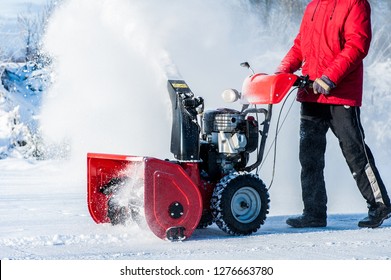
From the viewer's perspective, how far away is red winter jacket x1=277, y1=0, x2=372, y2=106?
13.2 feet

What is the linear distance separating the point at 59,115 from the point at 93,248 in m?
6.19

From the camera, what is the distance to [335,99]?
4.14 metres

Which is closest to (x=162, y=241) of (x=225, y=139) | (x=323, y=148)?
(x=225, y=139)

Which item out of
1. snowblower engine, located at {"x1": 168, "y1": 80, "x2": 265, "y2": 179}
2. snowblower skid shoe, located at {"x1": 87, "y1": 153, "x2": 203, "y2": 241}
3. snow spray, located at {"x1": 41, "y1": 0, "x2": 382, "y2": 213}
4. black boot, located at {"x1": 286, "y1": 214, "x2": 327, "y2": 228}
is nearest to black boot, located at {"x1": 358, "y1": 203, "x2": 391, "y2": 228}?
black boot, located at {"x1": 286, "y1": 214, "x2": 327, "y2": 228}

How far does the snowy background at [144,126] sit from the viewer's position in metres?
3.53

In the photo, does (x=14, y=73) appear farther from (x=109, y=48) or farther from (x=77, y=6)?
(x=109, y=48)

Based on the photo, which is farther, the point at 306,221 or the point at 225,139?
the point at 306,221

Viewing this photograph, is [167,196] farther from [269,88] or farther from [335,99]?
[335,99]

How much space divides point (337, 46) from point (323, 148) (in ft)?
2.23

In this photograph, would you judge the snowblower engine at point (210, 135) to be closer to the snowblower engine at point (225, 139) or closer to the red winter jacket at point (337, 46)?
the snowblower engine at point (225, 139)

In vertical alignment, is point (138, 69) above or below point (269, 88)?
above

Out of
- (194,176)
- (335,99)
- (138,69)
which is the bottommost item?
(194,176)

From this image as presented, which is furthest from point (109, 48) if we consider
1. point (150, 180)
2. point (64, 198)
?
point (150, 180)

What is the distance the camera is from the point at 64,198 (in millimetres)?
5793
